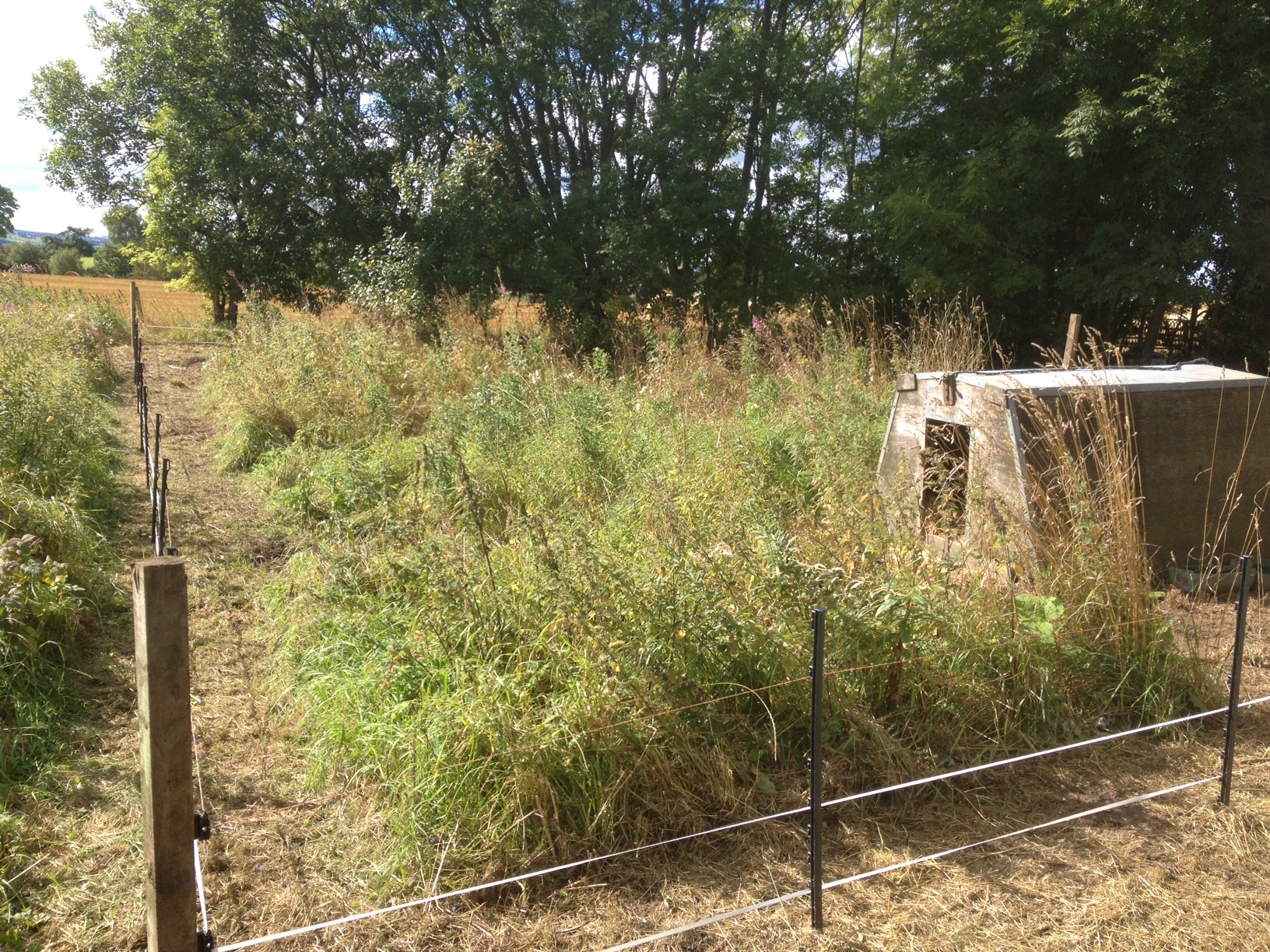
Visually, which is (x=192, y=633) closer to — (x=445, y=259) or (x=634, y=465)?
(x=634, y=465)

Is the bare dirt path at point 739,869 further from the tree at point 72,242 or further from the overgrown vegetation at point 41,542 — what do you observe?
the tree at point 72,242

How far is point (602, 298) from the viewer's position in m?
16.2

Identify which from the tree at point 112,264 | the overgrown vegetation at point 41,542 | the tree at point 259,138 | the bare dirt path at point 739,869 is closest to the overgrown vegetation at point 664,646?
the bare dirt path at point 739,869

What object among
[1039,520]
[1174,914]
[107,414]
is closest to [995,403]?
[1039,520]

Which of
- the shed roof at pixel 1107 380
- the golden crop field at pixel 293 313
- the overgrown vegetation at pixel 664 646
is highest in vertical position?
the golden crop field at pixel 293 313

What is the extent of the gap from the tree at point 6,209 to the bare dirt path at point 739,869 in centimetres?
6159

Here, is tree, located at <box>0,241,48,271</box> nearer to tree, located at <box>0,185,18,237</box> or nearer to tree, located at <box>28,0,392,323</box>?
tree, located at <box>0,185,18,237</box>

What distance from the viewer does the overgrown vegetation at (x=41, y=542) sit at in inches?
148

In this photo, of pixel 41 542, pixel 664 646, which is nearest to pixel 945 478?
pixel 664 646

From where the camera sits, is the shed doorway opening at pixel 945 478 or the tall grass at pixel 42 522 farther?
the shed doorway opening at pixel 945 478

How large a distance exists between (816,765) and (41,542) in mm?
4579

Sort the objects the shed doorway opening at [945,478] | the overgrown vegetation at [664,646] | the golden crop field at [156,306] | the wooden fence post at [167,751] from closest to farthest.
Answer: the wooden fence post at [167,751]
the overgrown vegetation at [664,646]
the shed doorway opening at [945,478]
the golden crop field at [156,306]

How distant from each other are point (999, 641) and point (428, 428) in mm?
5730

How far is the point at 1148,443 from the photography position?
5.52m
